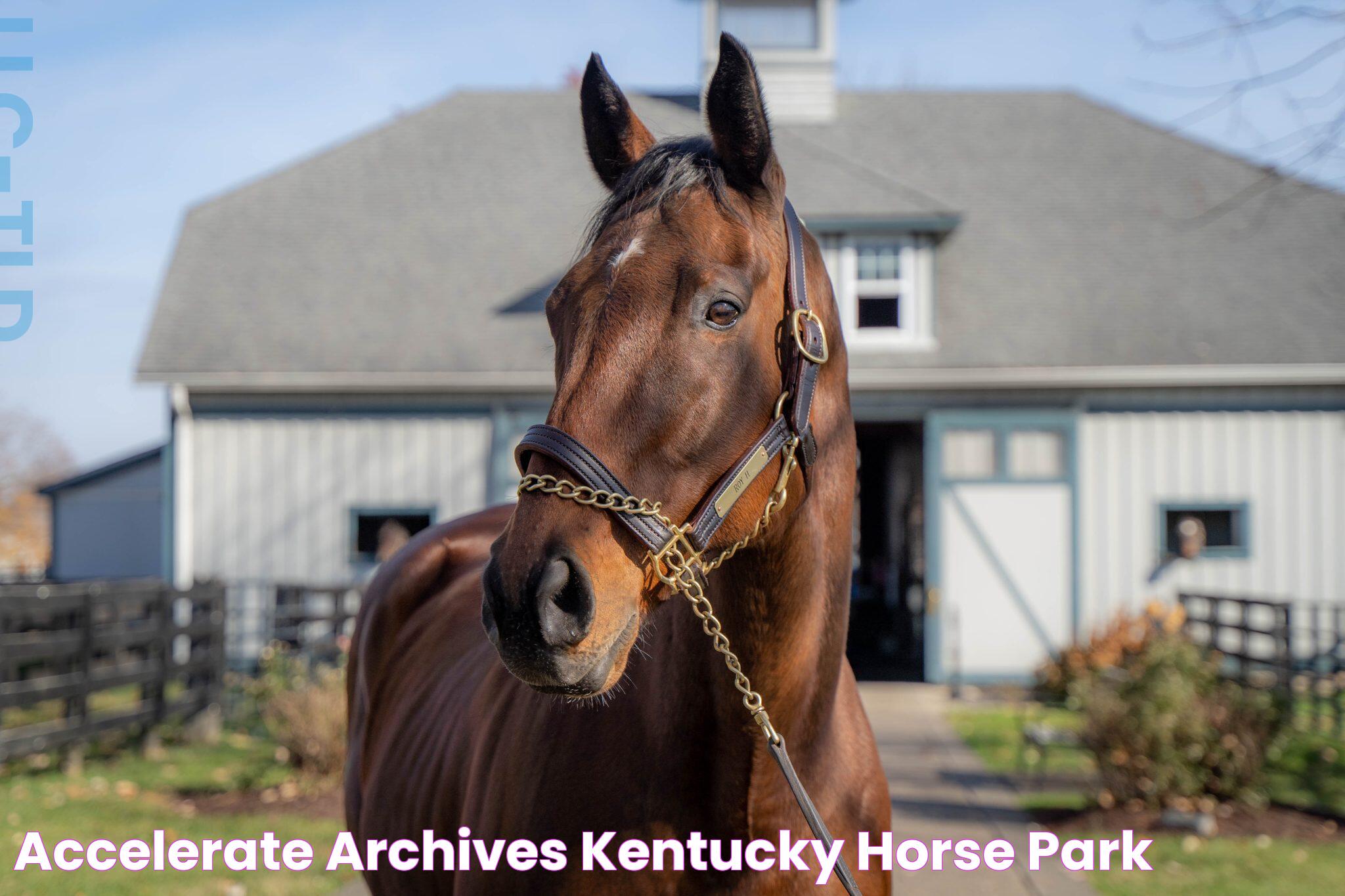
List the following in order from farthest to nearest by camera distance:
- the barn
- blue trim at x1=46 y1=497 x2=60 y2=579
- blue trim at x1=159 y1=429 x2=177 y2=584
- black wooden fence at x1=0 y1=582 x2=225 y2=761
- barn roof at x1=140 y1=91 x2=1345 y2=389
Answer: blue trim at x1=46 y1=497 x2=60 y2=579, barn roof at x1=140 y1=91 x2=1345 y2=389, blue trim at x1=159 y1=429 x2=177 y2=584, the barn, black wooden fence at x1=0 y1=582 x2=225 y2=761

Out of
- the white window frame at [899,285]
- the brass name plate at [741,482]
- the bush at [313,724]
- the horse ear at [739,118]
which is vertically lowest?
the bush at [313,724]

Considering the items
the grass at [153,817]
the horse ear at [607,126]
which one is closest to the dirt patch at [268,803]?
the grass at [153,817]

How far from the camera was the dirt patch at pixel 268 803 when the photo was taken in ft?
23.0

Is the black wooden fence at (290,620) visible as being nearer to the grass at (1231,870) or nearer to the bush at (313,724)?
the bush at (313,724)

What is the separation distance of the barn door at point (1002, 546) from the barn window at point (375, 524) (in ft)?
21.1

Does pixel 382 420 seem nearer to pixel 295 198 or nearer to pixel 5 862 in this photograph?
pixel 295 198

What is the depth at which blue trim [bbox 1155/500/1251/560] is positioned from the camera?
13.2m

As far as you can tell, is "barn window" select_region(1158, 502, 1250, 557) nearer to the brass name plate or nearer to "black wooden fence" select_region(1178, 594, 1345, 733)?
"black wooden fence" select_region(1178, 594, 1345, 733)

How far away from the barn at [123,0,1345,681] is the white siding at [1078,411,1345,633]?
1.2 inches

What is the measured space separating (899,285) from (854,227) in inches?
37.3

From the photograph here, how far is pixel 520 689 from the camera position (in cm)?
245

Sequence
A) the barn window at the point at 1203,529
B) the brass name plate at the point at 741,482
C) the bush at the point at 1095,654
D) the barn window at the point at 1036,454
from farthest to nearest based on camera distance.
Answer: the barn window at the point at 1036,454 → the barn window at the point at 1203,529 → the bush at the point at 1095,654 → the brass name plate at the point at 741,482

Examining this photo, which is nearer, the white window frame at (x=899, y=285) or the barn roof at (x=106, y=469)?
the white window frame at (x=899, y=285)

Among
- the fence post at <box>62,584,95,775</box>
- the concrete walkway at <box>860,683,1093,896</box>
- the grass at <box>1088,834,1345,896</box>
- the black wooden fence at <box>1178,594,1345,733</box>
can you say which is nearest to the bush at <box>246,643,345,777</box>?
the fence post at <box>62,584,95,775</box>
